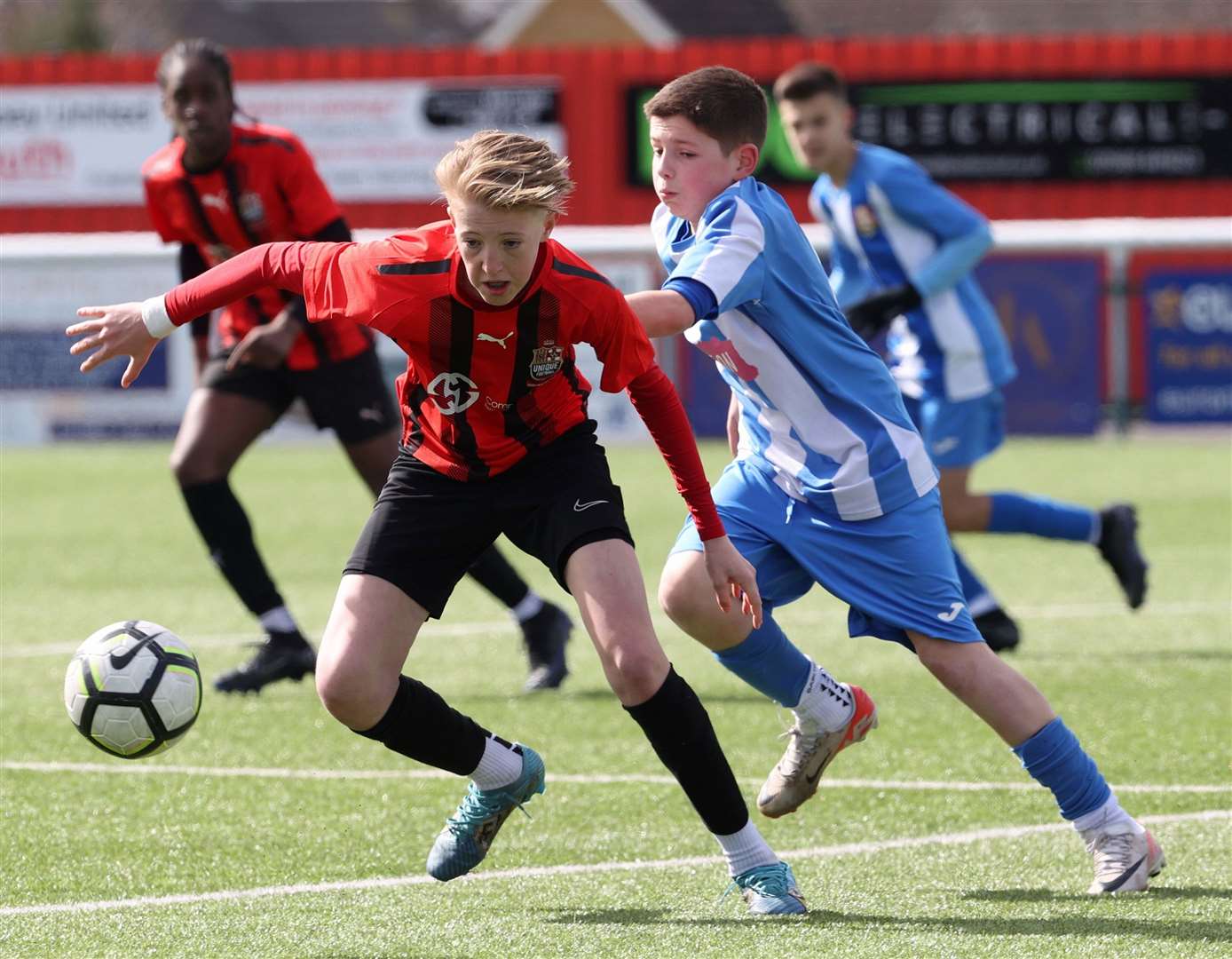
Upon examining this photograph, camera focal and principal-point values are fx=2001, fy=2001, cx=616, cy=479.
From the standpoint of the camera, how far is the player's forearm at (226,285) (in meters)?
4.35

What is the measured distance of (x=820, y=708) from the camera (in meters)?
4.98

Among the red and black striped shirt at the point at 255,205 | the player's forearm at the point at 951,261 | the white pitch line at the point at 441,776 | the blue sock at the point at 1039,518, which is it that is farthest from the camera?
the blue sock at the point at 1039,518

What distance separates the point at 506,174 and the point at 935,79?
21983mm

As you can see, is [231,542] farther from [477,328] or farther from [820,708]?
→ [477,328]

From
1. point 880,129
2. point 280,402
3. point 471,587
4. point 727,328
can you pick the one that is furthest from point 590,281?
point 880,129

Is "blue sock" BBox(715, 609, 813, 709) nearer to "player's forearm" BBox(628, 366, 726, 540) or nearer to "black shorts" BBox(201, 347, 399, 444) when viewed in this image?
"player's forearm" BBox(628, 366, 726, 540)

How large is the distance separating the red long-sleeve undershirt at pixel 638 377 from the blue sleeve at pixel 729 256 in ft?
0.78

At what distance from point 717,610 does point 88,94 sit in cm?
2319

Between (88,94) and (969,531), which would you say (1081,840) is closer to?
(969,531)

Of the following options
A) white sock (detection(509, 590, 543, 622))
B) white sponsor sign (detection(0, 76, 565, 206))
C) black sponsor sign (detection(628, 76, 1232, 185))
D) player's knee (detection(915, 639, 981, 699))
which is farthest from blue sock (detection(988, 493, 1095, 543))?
white sponsor sign (detection(0, 76, 565, 206))

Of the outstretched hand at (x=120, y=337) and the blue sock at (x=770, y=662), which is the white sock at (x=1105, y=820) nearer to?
the blue sock at (x=770, y=662)

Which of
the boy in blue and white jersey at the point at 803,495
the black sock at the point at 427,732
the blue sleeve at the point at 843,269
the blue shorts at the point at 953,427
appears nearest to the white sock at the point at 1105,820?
the boy in blue and white jersey at the point at 803,495

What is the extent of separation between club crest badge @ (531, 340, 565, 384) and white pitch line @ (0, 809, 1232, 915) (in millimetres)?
1226

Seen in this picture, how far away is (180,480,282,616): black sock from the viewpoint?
23.9 ft
